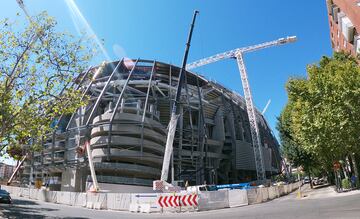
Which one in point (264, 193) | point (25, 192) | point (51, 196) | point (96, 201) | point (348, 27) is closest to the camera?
point (348, 27)

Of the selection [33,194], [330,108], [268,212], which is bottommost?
[268,212]

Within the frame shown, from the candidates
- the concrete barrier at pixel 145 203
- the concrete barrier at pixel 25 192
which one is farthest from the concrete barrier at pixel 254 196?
the concrete barrier at pixel 25 192

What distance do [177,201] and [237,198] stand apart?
5.88 metres

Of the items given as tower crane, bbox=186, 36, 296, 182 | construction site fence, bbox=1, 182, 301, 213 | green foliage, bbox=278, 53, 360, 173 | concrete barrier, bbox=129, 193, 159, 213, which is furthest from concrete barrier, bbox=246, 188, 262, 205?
tower crane, bbox=186, 36, 296, 182

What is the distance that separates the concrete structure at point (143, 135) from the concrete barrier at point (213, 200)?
24.3 metres

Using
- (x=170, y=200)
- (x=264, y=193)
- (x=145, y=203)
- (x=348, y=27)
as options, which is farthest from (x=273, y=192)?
(x=348, y=27)

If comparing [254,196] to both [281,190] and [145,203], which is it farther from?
[281,190]

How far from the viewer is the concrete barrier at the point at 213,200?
25.9 m

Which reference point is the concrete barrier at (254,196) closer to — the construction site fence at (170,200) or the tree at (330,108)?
the construction site fence at (170,200)

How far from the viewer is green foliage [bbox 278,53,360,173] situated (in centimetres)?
3116

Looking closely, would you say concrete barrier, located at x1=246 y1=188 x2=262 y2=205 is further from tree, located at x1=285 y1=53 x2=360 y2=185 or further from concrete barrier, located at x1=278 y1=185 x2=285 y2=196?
concrete barrier, located at x1=278 y1=185 x2=285 y2=196

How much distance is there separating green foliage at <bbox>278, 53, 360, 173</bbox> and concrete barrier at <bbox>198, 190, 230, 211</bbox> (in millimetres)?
12196

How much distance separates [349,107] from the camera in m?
31.3

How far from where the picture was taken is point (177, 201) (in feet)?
83.9
